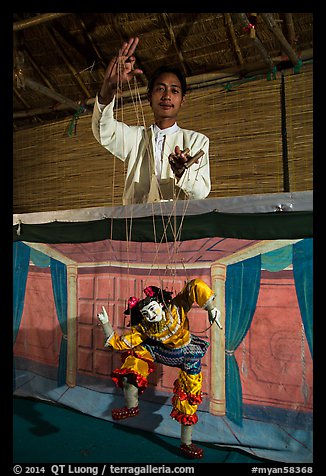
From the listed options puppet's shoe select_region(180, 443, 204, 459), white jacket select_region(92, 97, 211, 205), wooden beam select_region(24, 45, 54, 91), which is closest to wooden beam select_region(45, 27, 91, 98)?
wooden beam select_region(24, 45, 54, 91)

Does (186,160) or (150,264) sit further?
(150,264)

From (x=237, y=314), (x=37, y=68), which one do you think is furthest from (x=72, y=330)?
(x=37, y=68)

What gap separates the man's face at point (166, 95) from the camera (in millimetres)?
1603

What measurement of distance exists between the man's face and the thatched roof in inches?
28.4

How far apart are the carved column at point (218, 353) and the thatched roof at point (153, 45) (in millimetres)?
1340

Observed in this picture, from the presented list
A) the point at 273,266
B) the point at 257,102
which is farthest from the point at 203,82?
the point at 273,266

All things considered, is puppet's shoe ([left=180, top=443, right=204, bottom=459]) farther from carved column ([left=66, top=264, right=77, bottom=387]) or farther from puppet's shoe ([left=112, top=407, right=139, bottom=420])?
carved column ([left=66, top=264, right=77, bottom=387])

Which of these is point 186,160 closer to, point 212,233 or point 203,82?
point 212,233

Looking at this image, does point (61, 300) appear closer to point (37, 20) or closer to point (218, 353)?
point (218, 353)

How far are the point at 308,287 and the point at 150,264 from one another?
604 mm

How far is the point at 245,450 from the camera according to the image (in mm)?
1314

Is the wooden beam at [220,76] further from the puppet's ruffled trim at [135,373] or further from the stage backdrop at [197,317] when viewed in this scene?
the puppet's ruffled trim at [135,373]

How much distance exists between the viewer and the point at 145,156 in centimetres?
174

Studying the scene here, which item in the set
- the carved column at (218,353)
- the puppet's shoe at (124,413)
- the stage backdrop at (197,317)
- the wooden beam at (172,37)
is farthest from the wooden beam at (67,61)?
the puppet's shoe at (124,413)
